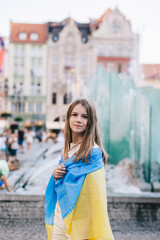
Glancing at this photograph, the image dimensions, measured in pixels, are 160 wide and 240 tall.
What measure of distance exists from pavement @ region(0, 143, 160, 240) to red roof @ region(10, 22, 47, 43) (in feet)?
143

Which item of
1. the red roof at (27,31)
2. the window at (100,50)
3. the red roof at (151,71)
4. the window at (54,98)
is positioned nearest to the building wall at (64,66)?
the window at (54,98)

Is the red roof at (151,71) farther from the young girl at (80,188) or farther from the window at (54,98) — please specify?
the young girl at (80,188)

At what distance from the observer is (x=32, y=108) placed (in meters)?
45.9

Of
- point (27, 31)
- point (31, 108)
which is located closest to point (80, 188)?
point (31, 108)

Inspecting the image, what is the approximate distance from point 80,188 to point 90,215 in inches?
7.1

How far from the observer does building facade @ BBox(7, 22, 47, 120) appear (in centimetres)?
4581

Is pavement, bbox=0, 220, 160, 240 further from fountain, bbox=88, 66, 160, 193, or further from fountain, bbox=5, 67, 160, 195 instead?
fountain, bbox=88, 66, 160, 193

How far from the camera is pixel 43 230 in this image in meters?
4.65

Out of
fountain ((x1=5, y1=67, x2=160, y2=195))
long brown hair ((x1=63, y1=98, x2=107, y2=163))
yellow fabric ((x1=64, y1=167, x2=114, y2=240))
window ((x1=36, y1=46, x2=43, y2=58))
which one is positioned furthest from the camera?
window ((x1=36, y1=46, x2=43, y2=58))

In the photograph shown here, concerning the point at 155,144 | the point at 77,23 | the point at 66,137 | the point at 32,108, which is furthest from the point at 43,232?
the point at 77,23

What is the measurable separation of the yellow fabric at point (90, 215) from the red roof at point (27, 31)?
45904mm

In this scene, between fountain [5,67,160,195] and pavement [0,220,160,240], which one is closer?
pavement [0,220,160,240]

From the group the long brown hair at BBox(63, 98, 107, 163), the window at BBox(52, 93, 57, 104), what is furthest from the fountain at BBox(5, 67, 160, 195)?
the window at BBox(52, 93, 57, 104)

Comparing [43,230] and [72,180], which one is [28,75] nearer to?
[43,230]
